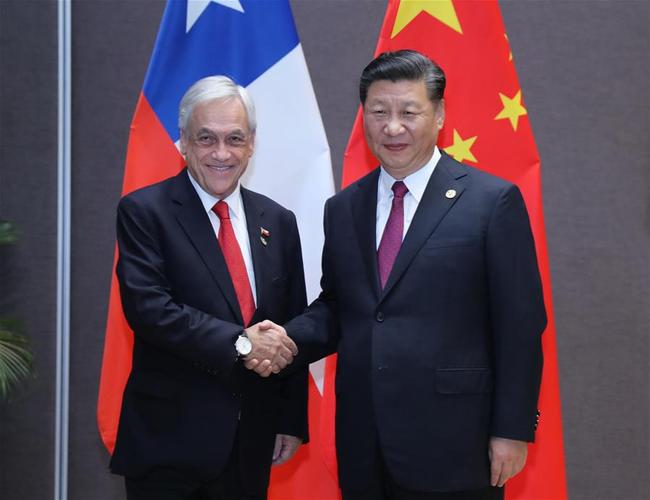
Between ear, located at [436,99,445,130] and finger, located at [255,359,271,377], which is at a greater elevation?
ear, located at [436,99,445,130]

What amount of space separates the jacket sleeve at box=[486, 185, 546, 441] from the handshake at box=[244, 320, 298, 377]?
52cm

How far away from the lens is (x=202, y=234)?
1907 millimetres

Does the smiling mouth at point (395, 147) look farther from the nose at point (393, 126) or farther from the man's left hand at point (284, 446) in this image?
the man's left hand at point (284, 446)

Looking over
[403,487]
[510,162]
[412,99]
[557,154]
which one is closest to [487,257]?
[412,99]

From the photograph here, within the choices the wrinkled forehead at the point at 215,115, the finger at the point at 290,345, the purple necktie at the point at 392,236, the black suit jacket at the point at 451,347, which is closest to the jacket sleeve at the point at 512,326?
the black suit jacket at the point at 451,347

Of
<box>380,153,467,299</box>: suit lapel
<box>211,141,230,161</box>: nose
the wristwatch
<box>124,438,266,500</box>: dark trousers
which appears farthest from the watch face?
<box>211,141,230,161</box>: nose

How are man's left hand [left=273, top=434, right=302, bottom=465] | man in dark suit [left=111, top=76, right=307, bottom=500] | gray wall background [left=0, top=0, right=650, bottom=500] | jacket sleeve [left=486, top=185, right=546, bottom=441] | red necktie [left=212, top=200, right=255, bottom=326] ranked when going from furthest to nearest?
gray wall background [left=0, top=0, right=650, bottom=500]
man's left hand [left=273, top=434, right=302, bottom=465]
red necktie [left=212, top=200, right=255, bottom=326]
man in dark suit [left=111, top=76, right=307, bottom=500]
jacket sleeve [left=486, top=185, right=546, bottom=441]

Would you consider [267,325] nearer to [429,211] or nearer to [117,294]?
[429,211]

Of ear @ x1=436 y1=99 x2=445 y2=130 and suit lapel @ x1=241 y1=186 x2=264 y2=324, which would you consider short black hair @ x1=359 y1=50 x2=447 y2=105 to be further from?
suit lapel @ x1=241 y1=186 x2=264 y2=324

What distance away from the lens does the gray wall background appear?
3.19 metres

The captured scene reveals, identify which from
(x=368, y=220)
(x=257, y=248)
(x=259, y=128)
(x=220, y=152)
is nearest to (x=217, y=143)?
(x=220, y=152)

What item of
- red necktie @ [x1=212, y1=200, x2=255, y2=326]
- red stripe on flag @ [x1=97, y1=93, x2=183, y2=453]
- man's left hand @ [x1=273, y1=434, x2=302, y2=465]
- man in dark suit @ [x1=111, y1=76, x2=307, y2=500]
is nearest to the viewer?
man in dark suit @ [x1=111, y1=76, x2=307, y2=500]

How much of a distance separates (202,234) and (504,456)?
90 cm

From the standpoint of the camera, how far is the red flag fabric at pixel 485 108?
8.15 ft
